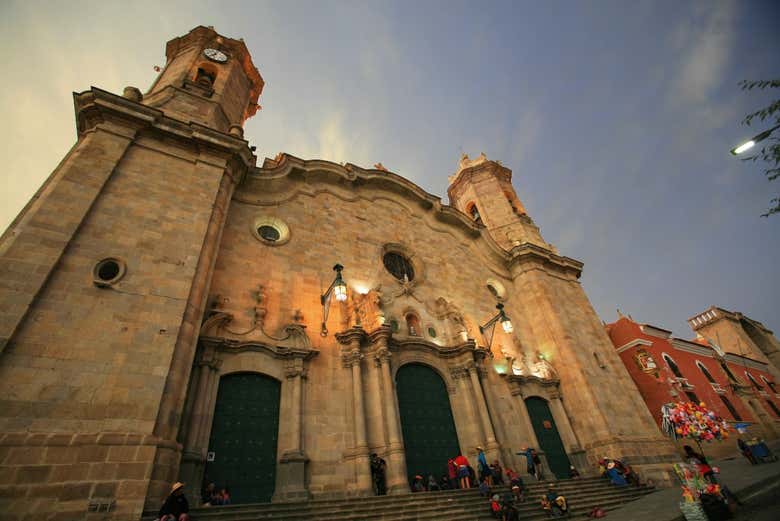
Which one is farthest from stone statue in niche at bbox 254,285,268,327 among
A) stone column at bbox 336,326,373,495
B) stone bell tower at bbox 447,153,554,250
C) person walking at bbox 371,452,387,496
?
stone bell tower at bbox 447,153,554,250

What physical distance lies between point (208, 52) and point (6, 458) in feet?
59.3

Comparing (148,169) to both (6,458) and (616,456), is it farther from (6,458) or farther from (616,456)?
(616,456)

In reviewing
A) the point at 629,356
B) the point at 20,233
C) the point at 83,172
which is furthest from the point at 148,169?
the point at 629,356

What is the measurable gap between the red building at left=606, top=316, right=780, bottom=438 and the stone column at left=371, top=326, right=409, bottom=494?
51.2ft

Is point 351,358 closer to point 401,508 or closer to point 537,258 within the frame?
point 401,508

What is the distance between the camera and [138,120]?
11203mm

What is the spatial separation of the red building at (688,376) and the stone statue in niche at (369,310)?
1608cm

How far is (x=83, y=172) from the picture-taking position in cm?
945

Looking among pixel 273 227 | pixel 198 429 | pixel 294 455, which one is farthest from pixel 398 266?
pixel 198 429

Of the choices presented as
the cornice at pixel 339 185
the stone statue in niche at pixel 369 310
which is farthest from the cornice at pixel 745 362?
the stone statue in niche at pixel 369 310

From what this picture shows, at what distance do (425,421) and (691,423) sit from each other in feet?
48.5

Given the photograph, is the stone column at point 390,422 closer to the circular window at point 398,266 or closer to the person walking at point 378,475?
the person walking at point 378,475

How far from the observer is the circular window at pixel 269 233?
13455 mm

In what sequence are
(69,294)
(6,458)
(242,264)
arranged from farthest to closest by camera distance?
(242,264) → (69,294) → (6,458)
